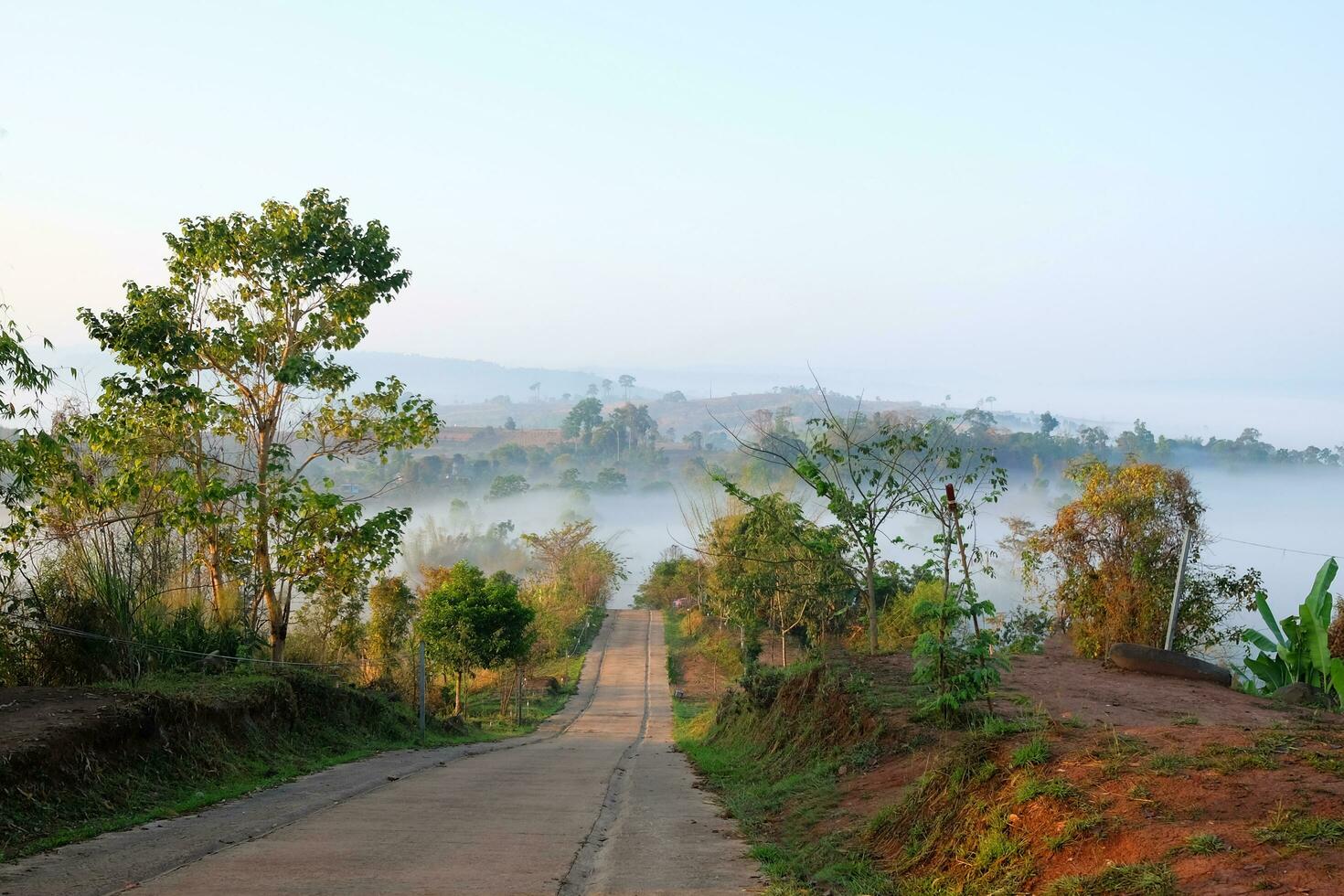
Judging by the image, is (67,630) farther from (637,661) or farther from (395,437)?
(637,661)

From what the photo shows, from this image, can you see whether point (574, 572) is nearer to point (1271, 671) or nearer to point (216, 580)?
point (216, 580)

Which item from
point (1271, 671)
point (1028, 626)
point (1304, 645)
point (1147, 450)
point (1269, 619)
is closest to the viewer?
point (1304, 645)

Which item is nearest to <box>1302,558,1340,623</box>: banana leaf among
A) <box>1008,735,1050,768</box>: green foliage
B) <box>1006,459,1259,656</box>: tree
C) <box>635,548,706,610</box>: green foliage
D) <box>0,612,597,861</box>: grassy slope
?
<box>1006,459,1259,656</box>: tree

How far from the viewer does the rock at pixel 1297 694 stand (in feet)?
42.9

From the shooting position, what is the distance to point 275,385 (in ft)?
56.5

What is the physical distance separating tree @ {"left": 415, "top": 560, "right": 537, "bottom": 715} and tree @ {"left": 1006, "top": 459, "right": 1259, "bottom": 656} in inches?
616

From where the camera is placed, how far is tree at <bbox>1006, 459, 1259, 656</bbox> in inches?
726

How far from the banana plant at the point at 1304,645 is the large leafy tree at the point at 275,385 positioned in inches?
500

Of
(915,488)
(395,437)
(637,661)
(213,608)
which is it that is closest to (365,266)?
(395,437)

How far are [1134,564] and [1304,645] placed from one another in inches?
156

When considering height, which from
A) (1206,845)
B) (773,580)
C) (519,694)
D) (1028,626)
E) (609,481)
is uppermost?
(1206,845)

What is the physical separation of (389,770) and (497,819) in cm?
510

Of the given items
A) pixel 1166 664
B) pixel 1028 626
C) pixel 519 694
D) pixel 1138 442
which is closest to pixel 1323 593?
pixel 1166 664

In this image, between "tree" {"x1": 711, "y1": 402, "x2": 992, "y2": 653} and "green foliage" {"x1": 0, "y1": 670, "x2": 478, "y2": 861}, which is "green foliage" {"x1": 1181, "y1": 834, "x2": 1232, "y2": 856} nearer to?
"green foliage" {"x1": 0, "y1": 670, "x2": 478, "y2": 861}
